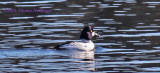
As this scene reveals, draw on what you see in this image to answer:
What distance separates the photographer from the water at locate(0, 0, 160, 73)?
18.7 meters

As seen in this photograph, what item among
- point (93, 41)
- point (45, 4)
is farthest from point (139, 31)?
point (45, 4)

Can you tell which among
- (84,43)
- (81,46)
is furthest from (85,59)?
(84,43)

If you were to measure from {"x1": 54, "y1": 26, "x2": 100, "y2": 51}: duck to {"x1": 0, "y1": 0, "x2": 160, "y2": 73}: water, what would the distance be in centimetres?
29

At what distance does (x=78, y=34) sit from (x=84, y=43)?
6.31 ft

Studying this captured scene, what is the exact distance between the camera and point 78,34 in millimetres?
24969

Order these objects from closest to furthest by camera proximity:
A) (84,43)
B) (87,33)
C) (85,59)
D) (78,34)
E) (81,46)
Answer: (85,59) → (81,46) → (84,43) → (87,33) → (78,34)

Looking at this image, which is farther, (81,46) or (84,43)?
(84,43)

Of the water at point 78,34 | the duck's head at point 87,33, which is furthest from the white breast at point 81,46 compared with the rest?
→ the duck's head at point 87,33

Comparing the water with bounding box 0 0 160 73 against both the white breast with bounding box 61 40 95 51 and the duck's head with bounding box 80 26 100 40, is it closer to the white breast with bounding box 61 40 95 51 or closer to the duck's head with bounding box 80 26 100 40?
the white breast with bounding box 61 40 95 51

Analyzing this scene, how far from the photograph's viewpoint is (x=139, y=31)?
25.0m

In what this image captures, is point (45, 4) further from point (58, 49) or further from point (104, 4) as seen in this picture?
point (58, 49)

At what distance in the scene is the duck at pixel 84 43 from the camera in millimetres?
21947

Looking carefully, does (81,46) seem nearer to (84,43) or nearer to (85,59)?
(84,43)

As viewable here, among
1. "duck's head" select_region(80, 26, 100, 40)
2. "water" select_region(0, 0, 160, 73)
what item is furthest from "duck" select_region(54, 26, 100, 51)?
"water" select_region(0, 0, 160, 73)
